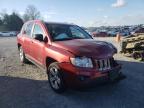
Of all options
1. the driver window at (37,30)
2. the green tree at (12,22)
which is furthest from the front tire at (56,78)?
the green tree at (12,22)

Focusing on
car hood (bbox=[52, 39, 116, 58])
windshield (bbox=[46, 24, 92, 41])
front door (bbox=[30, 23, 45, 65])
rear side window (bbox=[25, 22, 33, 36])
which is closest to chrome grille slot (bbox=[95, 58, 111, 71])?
car hood (bbox=[52, 39, 116, 58])

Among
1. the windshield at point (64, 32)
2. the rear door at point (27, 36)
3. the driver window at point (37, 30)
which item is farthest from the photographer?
the rear door at point (27, 36)

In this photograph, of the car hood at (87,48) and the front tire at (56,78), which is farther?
the front tire at (56,78)

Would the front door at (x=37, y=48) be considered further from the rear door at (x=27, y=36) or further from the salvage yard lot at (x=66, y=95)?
the salvage yard lot at (x=66, y=95)

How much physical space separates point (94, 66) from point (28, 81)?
8.60ft

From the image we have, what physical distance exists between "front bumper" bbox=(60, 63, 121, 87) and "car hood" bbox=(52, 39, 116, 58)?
355 millimetres

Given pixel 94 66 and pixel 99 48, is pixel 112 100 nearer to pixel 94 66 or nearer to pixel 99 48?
pixel 94 66

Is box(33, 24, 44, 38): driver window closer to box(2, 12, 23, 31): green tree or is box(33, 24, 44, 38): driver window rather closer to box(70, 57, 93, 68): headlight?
box(70, 57, 93, 68): headlight

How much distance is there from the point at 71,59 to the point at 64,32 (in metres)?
1.72

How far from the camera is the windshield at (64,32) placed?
6266 millimetres

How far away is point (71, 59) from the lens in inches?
199

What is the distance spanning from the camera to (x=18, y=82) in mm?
6703

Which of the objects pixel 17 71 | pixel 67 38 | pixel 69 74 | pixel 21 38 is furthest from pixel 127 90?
pixel 21 38

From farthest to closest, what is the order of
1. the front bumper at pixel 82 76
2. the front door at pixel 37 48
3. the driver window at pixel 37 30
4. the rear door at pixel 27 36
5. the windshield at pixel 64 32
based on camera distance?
the rear door at pixel 27 36 → the driver window at pixel 37 30 → the front door at pixel 37 48 → the windshield at pixel 64 32 → the front bumper at pixel 82 76
